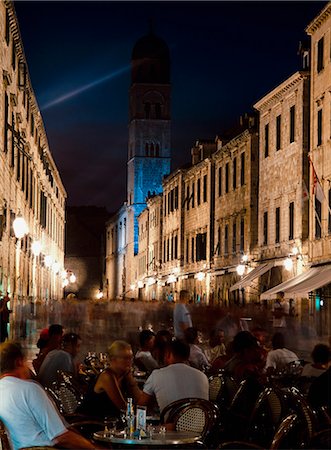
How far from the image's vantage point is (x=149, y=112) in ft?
353

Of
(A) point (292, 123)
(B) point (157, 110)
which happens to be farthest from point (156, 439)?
(B) point (157, 110)

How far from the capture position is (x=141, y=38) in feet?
351

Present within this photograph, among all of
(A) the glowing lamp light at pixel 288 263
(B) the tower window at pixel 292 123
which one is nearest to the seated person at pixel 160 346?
(A) the glowing lamp light at pixel 288 263

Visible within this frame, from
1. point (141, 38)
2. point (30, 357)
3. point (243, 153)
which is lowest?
point (30, 357)

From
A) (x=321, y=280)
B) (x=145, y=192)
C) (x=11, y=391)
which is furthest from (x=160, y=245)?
(x=11, y=391)

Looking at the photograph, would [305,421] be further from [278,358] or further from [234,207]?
Result: [234,207]

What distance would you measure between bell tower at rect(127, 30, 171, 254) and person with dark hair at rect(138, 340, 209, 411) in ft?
305

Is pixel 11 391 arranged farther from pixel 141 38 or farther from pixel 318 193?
pixel 141 38

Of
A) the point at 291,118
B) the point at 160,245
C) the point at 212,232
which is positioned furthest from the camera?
the point at 160,245

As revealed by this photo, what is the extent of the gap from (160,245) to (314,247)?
130 feet

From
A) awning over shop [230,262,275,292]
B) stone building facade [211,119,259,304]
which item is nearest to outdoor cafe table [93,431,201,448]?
awning over shop [230,262,275,292]

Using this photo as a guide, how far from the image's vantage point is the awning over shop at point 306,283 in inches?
1107

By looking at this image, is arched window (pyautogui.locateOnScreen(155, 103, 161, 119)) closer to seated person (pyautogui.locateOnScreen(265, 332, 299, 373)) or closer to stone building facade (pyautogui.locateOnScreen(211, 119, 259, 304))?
stone building facade (pyautogui.locateOnScreen(211, 119, 259, 304))

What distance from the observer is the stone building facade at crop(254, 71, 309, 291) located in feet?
117
